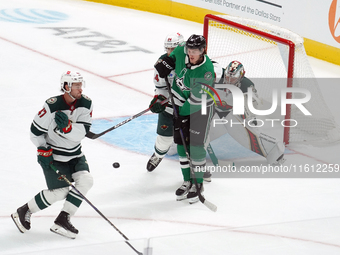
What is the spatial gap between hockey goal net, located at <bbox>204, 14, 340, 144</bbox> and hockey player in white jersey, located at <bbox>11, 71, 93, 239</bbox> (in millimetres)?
2205

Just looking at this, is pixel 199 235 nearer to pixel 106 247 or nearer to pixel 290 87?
pixel 106 247

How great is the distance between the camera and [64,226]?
3.36 m

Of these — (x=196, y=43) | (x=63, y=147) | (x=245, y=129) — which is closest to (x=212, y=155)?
(x=245, y=129)

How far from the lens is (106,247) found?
2.31 metres

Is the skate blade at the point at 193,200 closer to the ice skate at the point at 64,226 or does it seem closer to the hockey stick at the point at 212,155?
the hockey stick at the point at 212,155

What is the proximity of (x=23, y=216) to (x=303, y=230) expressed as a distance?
1.68m

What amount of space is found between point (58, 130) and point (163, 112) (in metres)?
1.16

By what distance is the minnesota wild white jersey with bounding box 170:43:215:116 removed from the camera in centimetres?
379

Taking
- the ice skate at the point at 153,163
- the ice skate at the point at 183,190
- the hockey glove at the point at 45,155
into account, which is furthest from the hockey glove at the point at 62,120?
the ice skate at the point at 153,163

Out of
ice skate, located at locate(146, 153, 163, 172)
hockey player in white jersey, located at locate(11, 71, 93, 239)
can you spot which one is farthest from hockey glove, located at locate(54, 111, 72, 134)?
ice skate, located at locate(146, 153, 163, 172)

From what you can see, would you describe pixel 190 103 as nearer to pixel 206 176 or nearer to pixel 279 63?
pixel 206 176

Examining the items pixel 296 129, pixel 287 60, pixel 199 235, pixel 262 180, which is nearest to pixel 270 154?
pixel 262 180

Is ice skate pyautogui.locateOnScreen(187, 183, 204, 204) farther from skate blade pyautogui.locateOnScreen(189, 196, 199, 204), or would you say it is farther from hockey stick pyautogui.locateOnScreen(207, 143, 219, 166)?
hockey stick pyautogui.locateOnScreen(207, 143, 219, 166)

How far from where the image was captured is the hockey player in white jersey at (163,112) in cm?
415
